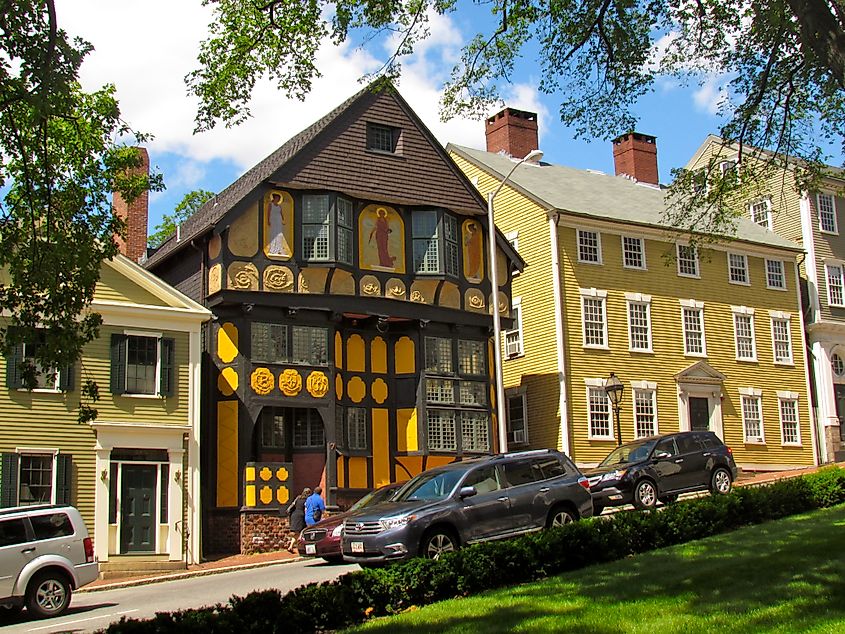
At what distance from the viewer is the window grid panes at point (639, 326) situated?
38.1m

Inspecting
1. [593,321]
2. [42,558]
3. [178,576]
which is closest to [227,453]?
[178,576]

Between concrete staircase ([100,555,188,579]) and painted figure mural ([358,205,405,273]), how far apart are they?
961 cm

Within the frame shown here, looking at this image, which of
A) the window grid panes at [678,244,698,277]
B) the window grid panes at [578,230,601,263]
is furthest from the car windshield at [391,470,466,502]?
the window grid panes at [678,244,698,277]

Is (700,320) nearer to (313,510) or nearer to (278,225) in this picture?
(278,225)

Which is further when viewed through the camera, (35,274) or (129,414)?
(129,414)

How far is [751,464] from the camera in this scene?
39781 mm

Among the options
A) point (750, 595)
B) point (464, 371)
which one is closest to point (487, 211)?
point (464, 371)

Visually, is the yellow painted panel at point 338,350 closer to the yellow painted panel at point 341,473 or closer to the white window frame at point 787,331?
the yellow painted panel at point 341,473

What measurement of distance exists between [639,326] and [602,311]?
176 centimetres

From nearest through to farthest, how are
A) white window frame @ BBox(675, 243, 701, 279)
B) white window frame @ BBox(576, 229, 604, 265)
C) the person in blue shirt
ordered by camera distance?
the person in blue shirt
white window frame @ BBox(576, 229, 604, 265)
white window frame @ BBox(675, 243, 701, 279)

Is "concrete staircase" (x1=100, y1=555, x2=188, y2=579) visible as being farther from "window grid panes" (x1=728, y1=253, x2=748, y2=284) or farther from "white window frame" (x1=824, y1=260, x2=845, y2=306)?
"white window frame" (x1=824, y1=260, x2=845, y2=306)

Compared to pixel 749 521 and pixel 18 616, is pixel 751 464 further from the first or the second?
pixel 18 616

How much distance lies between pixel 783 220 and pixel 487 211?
58.5ft

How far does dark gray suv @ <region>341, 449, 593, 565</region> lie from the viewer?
1725 cm
